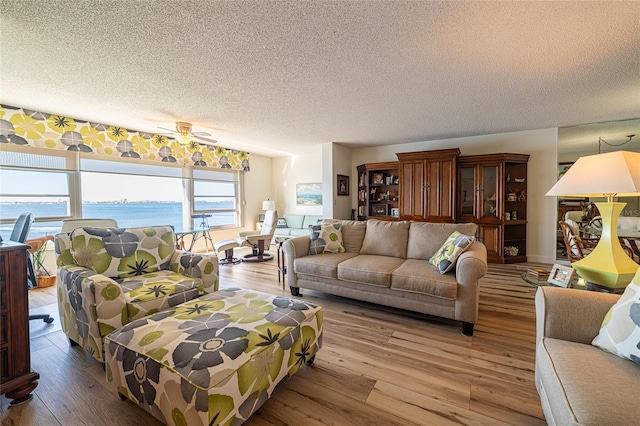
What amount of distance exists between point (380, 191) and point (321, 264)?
3540 millimetres

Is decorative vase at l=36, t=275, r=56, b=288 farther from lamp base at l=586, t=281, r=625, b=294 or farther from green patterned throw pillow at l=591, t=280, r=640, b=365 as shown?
lamp base at l=586, t=281, r=625, b=294

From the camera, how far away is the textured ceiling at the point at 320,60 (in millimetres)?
1731

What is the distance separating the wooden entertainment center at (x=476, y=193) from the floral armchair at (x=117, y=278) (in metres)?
4.05

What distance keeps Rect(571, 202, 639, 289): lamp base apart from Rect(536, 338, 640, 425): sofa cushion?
0.68 metres

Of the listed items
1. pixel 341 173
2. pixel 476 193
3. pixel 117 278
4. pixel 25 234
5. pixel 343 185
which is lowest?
pixel 117 278

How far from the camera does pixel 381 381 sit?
167 cm

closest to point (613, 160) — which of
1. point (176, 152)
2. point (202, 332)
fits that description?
point (202, 332)

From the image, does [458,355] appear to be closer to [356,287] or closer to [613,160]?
[356,287]

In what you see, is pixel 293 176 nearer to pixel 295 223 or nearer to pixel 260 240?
pixel 295 223

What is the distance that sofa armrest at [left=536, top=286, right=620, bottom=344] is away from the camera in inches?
49.3

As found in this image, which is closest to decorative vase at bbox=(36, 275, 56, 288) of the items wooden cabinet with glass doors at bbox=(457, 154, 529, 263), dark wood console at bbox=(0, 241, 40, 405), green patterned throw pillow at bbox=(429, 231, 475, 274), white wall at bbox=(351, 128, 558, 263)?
dark wood console at bbox=(0, 241, 40, 405)

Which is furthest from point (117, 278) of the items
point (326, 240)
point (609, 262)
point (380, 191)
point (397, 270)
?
point (380, 191)

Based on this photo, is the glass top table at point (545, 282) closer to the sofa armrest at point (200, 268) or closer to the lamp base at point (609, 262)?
the lamp base at point (609, 262)

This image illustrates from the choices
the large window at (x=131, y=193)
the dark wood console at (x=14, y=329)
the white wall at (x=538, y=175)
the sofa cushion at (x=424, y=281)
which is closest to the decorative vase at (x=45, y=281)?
the large window at (x=131, y=193)
